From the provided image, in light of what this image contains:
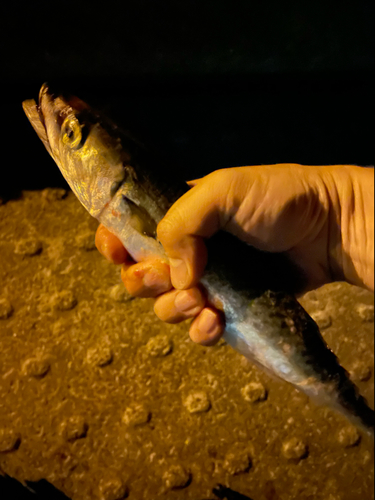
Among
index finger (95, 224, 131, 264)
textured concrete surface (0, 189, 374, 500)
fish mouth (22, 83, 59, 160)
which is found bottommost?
textured concrete surface (0, 189, 374, 500)

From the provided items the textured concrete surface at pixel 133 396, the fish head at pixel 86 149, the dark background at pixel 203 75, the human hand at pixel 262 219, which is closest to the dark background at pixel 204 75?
the dark background at pixel 203 75

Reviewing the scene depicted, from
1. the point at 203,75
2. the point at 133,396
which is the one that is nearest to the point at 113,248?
the point at 133,396

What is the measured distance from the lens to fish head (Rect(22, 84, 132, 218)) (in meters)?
1.17

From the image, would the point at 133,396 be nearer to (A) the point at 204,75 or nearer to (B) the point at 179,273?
(B) the point at 179,273

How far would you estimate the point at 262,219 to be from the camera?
114 cm

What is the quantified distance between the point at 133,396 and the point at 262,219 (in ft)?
4.00

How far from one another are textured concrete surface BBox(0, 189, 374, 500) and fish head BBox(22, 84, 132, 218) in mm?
867

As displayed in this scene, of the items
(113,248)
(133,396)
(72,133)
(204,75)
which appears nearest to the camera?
(72,133)

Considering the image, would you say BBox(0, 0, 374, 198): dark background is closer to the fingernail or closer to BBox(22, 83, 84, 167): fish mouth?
BBox(22, 83, 84, 167): fish mouth

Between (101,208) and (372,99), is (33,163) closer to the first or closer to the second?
(101,208)

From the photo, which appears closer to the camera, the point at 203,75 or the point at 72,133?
the point at 72,133

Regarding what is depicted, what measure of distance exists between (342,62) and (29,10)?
6.07 feet

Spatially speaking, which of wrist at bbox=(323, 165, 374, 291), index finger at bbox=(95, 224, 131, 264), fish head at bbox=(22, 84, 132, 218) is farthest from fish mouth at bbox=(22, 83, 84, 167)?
wrist at bbox=(323, 165, 374, 291)

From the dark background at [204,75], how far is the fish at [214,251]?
902 millimetres
